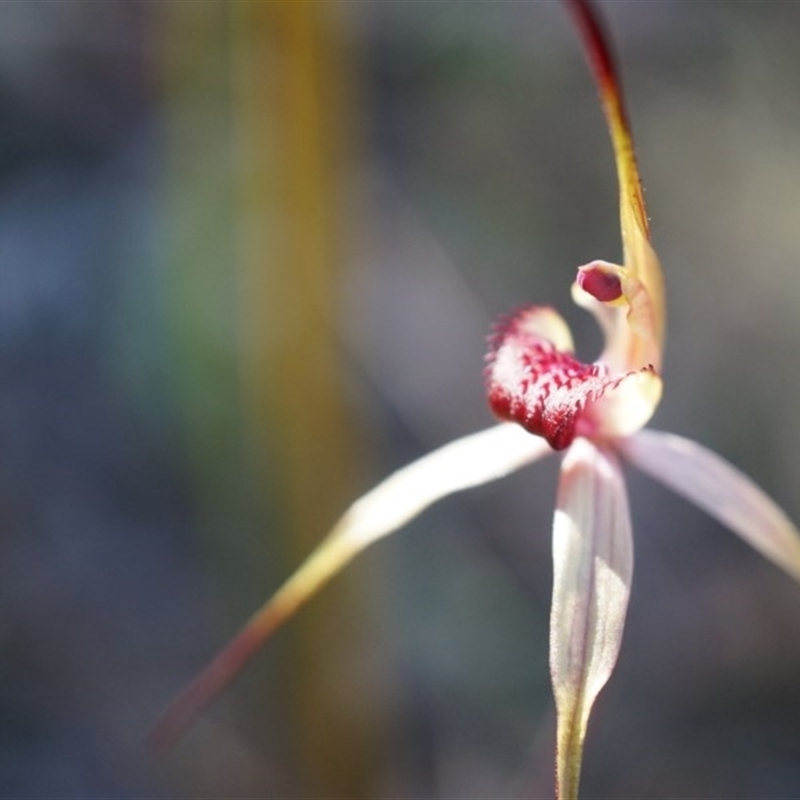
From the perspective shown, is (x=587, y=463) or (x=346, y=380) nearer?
(x=587, y=463)

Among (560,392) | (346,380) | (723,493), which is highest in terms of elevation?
(560,392)

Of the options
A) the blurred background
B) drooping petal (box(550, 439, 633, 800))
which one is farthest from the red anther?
the blurred background

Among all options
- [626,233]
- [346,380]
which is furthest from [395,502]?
[346,380]

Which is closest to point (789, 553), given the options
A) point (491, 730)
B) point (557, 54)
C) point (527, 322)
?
point (527, 322)

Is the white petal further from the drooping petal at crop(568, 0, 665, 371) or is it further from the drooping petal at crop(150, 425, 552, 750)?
the drooping petal at crop(568, 0, 665, 371)

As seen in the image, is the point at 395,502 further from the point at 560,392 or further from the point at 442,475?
the point at 560,392

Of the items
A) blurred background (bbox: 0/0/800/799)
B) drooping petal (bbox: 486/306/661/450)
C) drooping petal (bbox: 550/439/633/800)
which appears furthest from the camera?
blurred background (bbox: 0/0/800/799)

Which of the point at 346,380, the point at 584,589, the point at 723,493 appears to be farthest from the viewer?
the point at 346,380

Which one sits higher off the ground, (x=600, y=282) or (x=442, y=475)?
(x=600, y=282)
